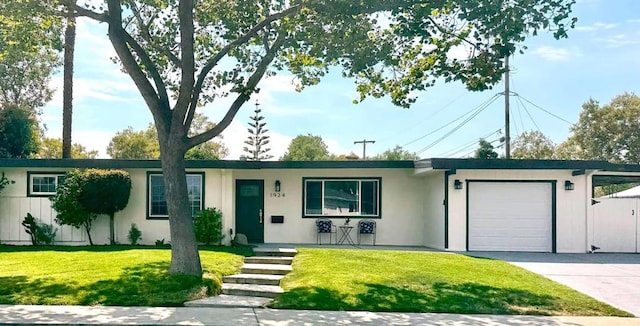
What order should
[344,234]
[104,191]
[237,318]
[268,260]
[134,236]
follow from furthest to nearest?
1. [344,234]
2. [134,236]
3. [104,191]
4. [268,260]
5. [237,318]

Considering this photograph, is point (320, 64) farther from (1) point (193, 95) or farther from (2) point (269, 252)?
(2) point (269, 252)

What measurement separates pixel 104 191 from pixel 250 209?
417cm

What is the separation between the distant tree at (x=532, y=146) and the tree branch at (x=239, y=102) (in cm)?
3802

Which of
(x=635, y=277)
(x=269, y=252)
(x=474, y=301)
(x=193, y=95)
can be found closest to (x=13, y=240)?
(x=269, y=252)

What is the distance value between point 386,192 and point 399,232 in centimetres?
129

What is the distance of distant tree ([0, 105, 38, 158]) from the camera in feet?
65.1

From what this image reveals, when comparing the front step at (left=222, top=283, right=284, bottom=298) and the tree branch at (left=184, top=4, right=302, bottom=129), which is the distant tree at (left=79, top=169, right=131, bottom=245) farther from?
the front step at (left=222, top=283, right=284, bottom=298)

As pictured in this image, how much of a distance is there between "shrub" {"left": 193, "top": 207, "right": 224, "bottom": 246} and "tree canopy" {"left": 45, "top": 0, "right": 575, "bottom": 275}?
4.05 m

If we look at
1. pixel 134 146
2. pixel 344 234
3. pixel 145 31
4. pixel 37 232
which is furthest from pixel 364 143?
pixel 145 31

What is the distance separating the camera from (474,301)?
329 inches

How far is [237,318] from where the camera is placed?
734 centimetres

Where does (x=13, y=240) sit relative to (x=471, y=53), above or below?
below

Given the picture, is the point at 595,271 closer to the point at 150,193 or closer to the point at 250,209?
the point at 250,209

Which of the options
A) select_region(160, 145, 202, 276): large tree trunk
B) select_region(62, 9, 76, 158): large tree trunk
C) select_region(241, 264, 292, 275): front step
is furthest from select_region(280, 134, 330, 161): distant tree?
select_region(160, 145, 202, 276): large tree trunk
